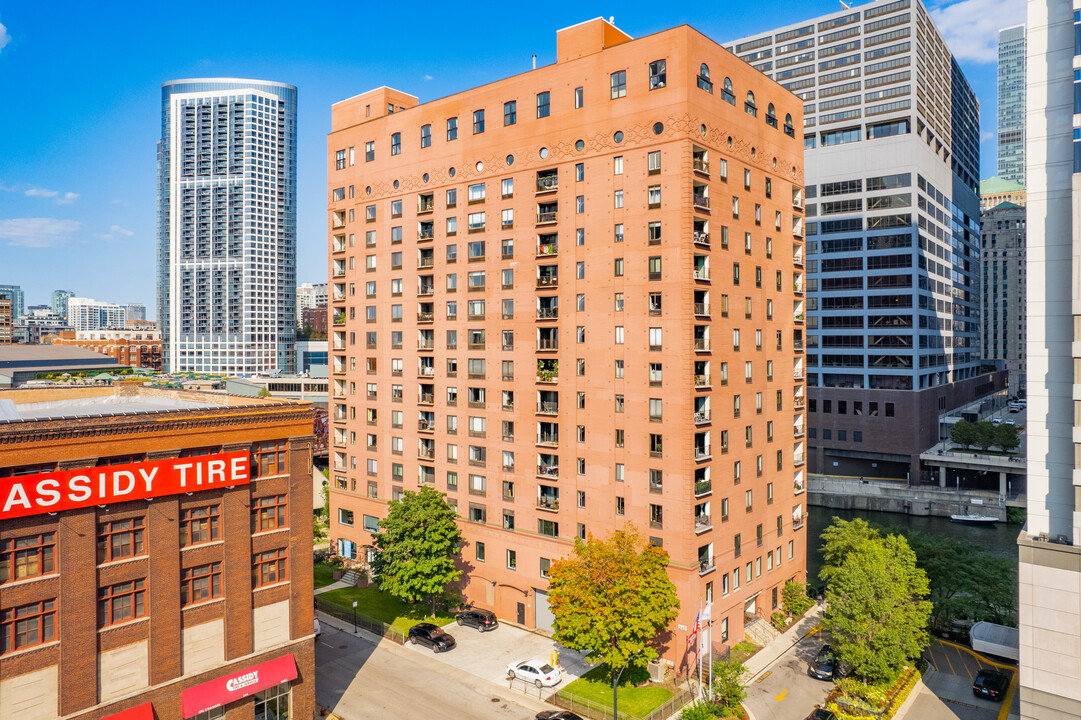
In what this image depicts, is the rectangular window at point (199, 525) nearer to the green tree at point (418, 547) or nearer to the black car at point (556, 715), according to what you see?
the green tree at point (418, 547)

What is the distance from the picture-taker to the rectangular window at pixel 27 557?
32.6 m

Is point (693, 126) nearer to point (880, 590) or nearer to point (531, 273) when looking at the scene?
point (531, 273)

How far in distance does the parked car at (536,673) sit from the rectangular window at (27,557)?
29911mm

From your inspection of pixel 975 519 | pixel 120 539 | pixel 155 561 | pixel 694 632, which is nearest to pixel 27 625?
pixel 120 539

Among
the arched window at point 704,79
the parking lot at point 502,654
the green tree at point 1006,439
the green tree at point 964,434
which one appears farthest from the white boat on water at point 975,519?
the arched window at point 704,79

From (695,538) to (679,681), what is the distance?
33.5ft

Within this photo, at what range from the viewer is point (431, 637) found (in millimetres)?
56062

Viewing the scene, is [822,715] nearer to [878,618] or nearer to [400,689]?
[878,618]

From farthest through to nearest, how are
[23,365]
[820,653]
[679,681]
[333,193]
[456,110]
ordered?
[23,365] < [333,193] < [456,110] < [820,653] < [679,681]

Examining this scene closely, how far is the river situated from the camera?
91.1m

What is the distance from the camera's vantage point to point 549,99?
58531mm

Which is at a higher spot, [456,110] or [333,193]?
[456,110]

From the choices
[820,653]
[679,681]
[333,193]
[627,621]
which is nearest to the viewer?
[627,621]

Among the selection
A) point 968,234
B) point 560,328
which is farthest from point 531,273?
point 968,234
